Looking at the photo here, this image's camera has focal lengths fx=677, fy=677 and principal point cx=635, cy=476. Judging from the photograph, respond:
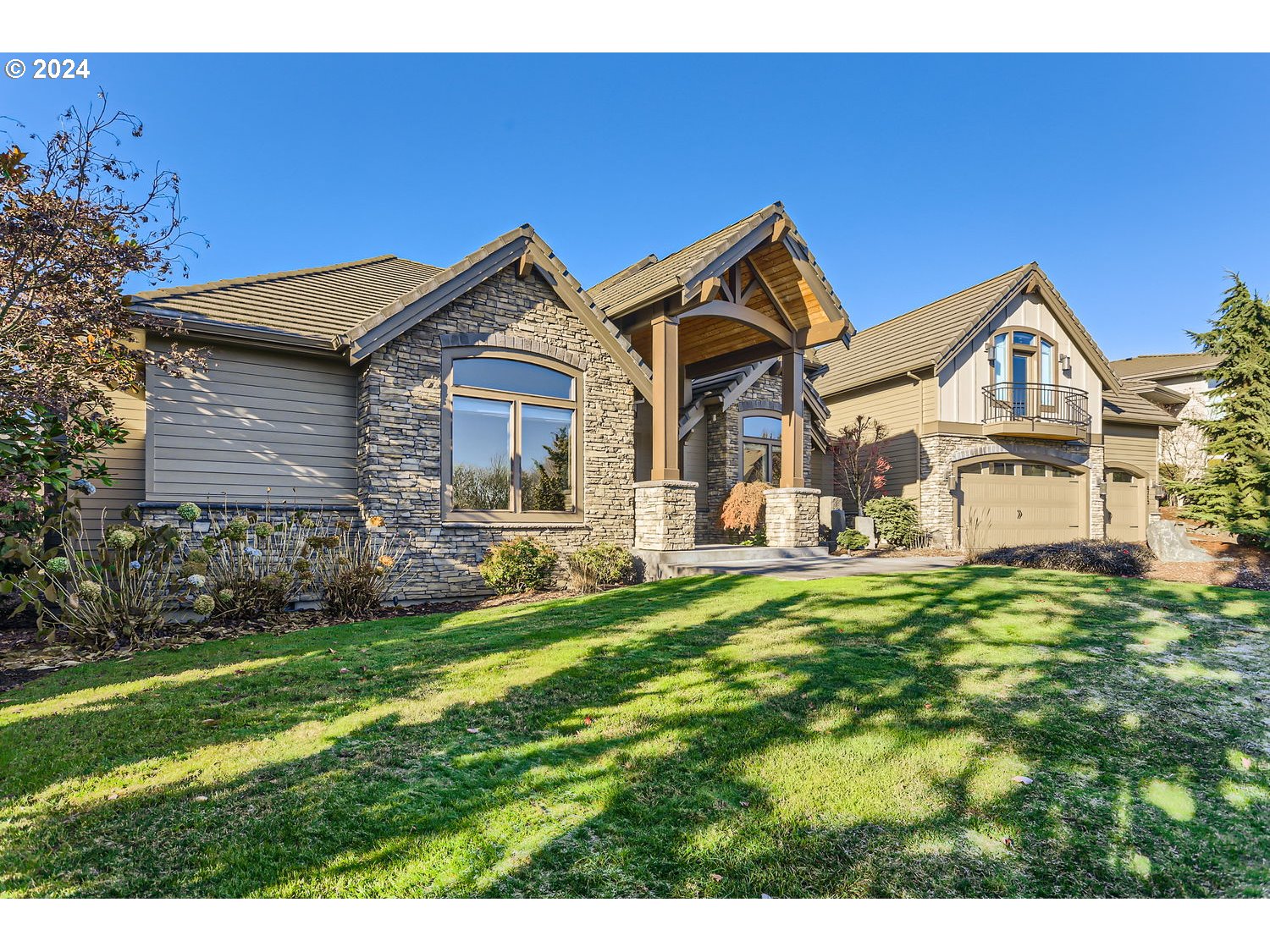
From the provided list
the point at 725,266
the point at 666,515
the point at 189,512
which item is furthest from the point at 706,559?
the point at 189,512

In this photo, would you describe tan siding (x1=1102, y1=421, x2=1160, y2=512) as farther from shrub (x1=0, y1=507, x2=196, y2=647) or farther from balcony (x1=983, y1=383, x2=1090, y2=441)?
shrub (x1=0, y1=507, x2=196, y2=647)

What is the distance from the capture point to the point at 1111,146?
10.4 meters

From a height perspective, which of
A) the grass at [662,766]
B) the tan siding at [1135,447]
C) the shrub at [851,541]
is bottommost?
the grass at [662,766]

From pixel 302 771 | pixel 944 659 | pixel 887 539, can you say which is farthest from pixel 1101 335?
pixel 302 771

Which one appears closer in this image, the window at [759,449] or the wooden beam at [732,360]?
the wooden beam at [732,360]

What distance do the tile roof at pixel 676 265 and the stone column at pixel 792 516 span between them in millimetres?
4723

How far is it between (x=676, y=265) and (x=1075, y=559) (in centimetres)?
880

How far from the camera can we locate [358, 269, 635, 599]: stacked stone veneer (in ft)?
34.4

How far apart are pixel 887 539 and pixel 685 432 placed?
21.3 ft

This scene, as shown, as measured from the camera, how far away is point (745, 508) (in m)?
15.3

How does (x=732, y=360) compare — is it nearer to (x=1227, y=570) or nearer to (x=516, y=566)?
(x=516, y=566)

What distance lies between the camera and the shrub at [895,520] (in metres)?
17.5

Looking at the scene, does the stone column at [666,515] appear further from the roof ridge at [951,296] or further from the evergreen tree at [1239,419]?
the evergreen tree at [1239,419]

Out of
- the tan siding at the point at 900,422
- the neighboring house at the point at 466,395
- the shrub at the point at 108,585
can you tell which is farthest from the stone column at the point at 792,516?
the shrub at the point at 108,585
